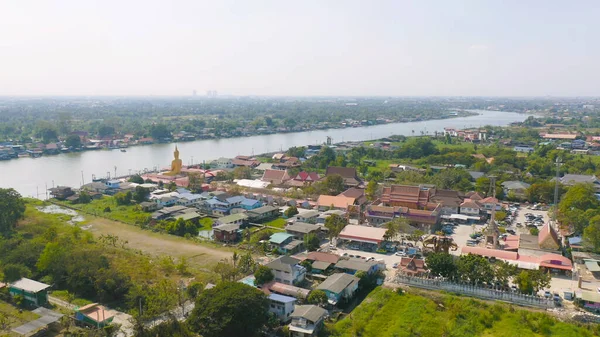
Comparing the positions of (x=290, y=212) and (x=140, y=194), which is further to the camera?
(x=140, y=194)

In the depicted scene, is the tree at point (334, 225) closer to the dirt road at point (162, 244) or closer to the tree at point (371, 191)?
the dirt road at point (162, 244)

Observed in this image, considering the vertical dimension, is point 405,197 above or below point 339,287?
above

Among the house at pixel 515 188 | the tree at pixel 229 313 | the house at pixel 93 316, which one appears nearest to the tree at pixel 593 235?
the house at pixel 515 188

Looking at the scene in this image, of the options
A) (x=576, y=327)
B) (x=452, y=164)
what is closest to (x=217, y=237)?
(x=576, y=327)

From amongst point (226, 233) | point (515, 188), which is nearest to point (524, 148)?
point (515, 188)

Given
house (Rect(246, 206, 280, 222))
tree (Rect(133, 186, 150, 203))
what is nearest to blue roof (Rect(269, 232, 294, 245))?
house (Rect(246, 206, 280, 222))

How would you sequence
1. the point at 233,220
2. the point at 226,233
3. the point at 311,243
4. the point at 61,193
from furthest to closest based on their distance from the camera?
the point at 61,193 < the point at 233,220 < the point at 226,233 < the point at 311,243

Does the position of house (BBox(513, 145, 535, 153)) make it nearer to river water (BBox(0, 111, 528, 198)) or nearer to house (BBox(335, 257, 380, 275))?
river water (BBox(0, 111, 528, 198))

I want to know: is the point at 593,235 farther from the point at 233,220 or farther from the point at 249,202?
the point at 249,202
